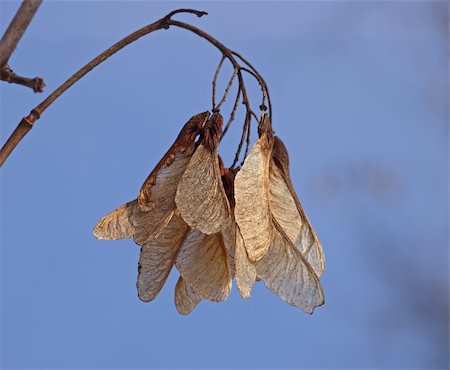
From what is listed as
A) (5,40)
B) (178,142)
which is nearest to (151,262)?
(178,142)

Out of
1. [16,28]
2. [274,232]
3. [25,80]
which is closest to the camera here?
[16,28]

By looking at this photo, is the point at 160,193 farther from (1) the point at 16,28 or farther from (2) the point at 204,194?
(1) the point at 16,28

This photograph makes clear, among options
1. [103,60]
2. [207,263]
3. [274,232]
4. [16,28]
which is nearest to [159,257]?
[207,263]

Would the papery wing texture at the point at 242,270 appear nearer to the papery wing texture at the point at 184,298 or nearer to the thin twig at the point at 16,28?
the papery wing texture at the point at 184,298

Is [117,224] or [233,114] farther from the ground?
[233,114]

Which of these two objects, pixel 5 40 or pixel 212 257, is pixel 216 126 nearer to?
pixel 212 257

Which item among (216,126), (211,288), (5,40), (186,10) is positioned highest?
(186,10)

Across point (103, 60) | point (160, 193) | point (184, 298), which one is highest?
point (103, 60)
